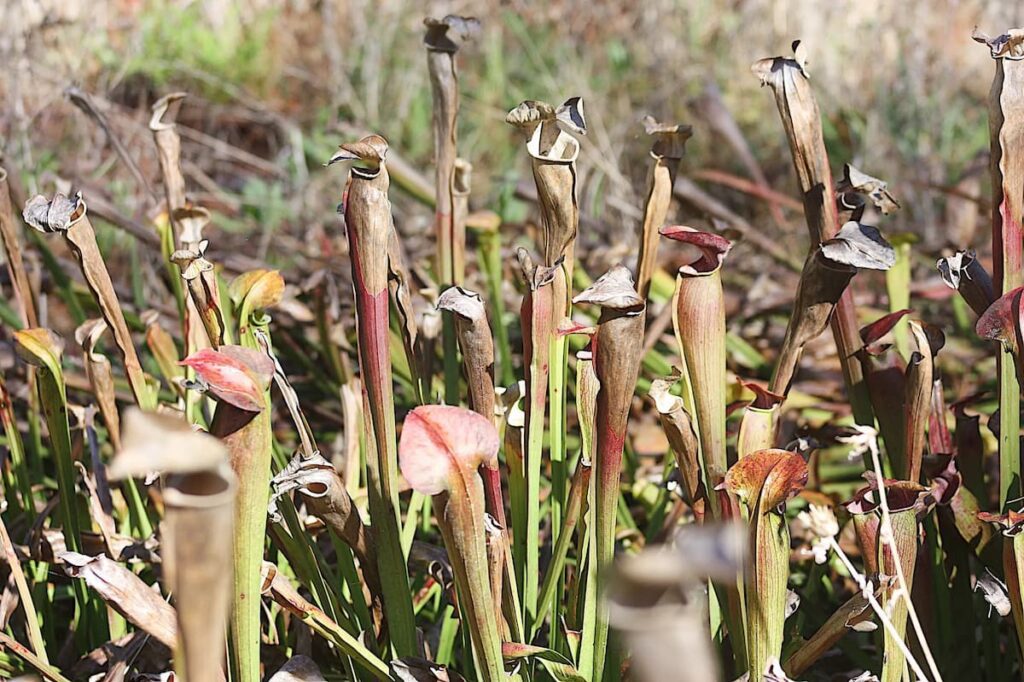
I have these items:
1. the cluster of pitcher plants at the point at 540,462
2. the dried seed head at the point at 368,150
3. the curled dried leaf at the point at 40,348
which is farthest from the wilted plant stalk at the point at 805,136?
the curled dried leaf at the point at 40,348

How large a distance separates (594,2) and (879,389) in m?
3.17

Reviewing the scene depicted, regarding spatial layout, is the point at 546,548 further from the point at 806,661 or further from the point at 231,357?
the point at 231,357

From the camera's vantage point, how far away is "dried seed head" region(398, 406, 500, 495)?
15.2 inches

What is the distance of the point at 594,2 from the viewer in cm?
354

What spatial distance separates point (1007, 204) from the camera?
0.57 m

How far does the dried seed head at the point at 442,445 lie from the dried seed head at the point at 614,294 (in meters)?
0.09

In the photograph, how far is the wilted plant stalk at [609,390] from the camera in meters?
0.46

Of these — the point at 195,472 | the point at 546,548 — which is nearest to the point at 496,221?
the point at 546,548

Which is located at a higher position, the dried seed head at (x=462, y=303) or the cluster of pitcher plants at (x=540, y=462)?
the dried seed head at (x=462, y=303)

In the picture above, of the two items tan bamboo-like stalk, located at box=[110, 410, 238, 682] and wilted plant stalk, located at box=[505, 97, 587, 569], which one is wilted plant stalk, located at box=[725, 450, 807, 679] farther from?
tan bamboo-like stalk, located at box=[110, 410, 238, 682]

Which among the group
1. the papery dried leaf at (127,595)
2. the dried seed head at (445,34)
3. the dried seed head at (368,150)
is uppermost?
the dried seed head at (445,34)

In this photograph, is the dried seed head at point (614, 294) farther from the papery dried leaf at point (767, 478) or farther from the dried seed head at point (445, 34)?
the dried seed head at point (445, 34)

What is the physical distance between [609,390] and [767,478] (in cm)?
9

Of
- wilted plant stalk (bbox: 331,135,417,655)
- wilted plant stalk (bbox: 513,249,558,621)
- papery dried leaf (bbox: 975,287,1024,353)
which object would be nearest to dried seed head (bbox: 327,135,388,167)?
wilted plant stalk (bbox: 331,135,417,655)
